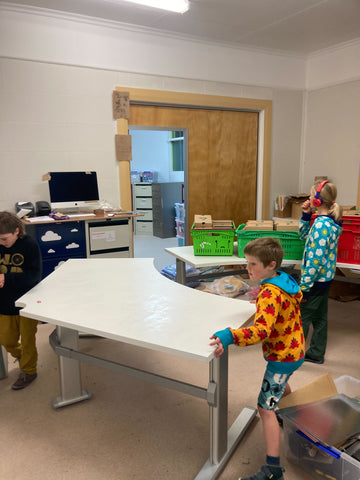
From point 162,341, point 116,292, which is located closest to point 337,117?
point 116,292

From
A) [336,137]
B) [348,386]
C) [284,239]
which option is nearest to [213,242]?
[284,239]

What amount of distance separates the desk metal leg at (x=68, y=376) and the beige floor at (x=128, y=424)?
48mm

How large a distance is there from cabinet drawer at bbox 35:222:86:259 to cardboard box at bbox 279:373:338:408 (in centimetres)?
239

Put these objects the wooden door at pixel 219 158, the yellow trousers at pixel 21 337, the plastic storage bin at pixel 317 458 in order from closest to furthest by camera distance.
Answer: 1. the plastic storage bin at pixel 317 458
2. the yellow trousers at pixel 21 337
3. the wooden door at pixel 219 158

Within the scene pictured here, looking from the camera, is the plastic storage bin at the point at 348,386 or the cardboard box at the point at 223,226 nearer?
the plastic storage bin at the point at 348,386

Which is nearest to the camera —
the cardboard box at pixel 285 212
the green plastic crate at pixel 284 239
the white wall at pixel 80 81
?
the green plastic crate at pixel 284 239

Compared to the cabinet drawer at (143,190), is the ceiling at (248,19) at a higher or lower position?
higher

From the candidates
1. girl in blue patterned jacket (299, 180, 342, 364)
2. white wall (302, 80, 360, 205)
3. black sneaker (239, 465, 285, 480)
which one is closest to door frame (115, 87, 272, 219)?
white wall (302, 80, 360, 205)

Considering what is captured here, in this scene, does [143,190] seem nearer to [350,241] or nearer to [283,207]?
[283,207]

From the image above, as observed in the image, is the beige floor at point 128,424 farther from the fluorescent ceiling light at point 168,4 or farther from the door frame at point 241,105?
the fluorescent ceiling light at point 168,4

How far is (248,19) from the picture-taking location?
3.83 m

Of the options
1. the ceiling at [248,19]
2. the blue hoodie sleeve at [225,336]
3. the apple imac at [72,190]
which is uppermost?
the ceiling at [248,19]

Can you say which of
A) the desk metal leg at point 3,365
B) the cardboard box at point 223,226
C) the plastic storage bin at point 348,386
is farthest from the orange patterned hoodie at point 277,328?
the desk metal leg at point 3,365

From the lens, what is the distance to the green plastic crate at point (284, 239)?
2859 mm
